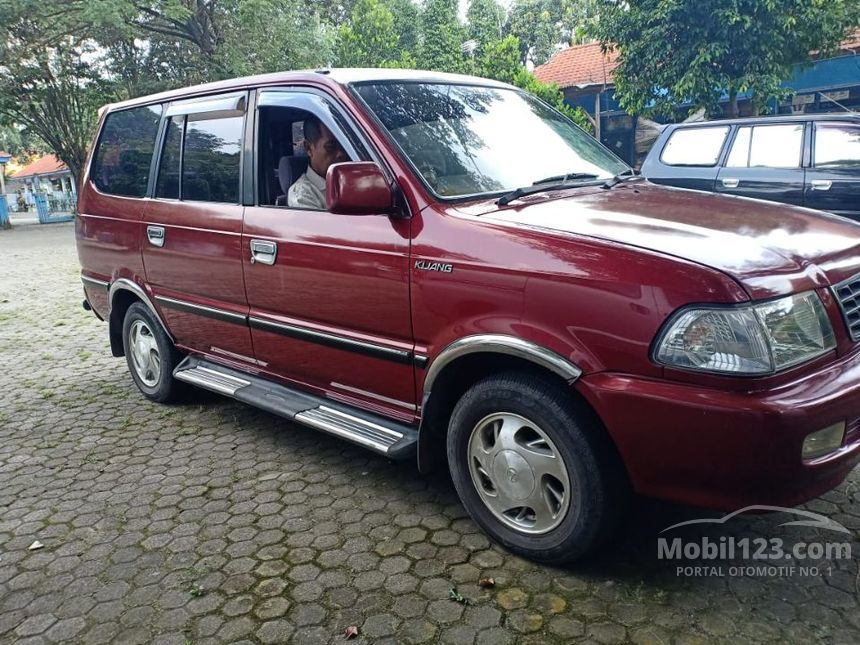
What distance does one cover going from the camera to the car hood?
2305 millimetres

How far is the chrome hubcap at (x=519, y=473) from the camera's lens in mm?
2664

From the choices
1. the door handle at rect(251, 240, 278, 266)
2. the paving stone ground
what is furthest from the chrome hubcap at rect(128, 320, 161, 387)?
the door handle at rect(251, 240, 278, 266)

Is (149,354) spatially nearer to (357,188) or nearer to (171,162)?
(171,162)

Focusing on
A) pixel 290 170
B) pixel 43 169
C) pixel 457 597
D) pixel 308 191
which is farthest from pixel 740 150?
pixel 43 169

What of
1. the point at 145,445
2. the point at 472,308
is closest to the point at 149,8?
the point at 145,445

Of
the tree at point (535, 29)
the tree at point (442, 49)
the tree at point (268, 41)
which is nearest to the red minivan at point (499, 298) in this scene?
the tree at point (268, 41)

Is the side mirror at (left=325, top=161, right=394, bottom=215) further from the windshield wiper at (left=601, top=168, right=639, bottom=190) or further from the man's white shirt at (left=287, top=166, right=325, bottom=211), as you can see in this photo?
the windshield wiper at (left=601, top=168, right=639, bottom=190)

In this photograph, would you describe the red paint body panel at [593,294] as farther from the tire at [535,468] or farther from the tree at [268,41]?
the tree at [268,41]

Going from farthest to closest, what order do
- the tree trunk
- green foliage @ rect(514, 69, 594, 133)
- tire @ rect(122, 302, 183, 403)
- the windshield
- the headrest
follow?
green foliage @ rect(514, 69, 594, 133), the tree trunk, tire @ rect(122, 302, 183, 403), the headrest, the windshield

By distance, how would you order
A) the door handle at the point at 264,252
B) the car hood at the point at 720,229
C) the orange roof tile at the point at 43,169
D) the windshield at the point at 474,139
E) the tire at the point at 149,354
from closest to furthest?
the car hood at the point at 720,229 < the windshield at the point at 474,139 < the door handle at the point at 264,252 < the tire at the point at 149,354 < the orange roof tile at the point at 43,169

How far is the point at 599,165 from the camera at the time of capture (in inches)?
146

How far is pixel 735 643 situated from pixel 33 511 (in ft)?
10.5

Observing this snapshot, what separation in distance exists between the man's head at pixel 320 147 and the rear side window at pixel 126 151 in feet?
4.89

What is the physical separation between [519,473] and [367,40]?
2846 cm
